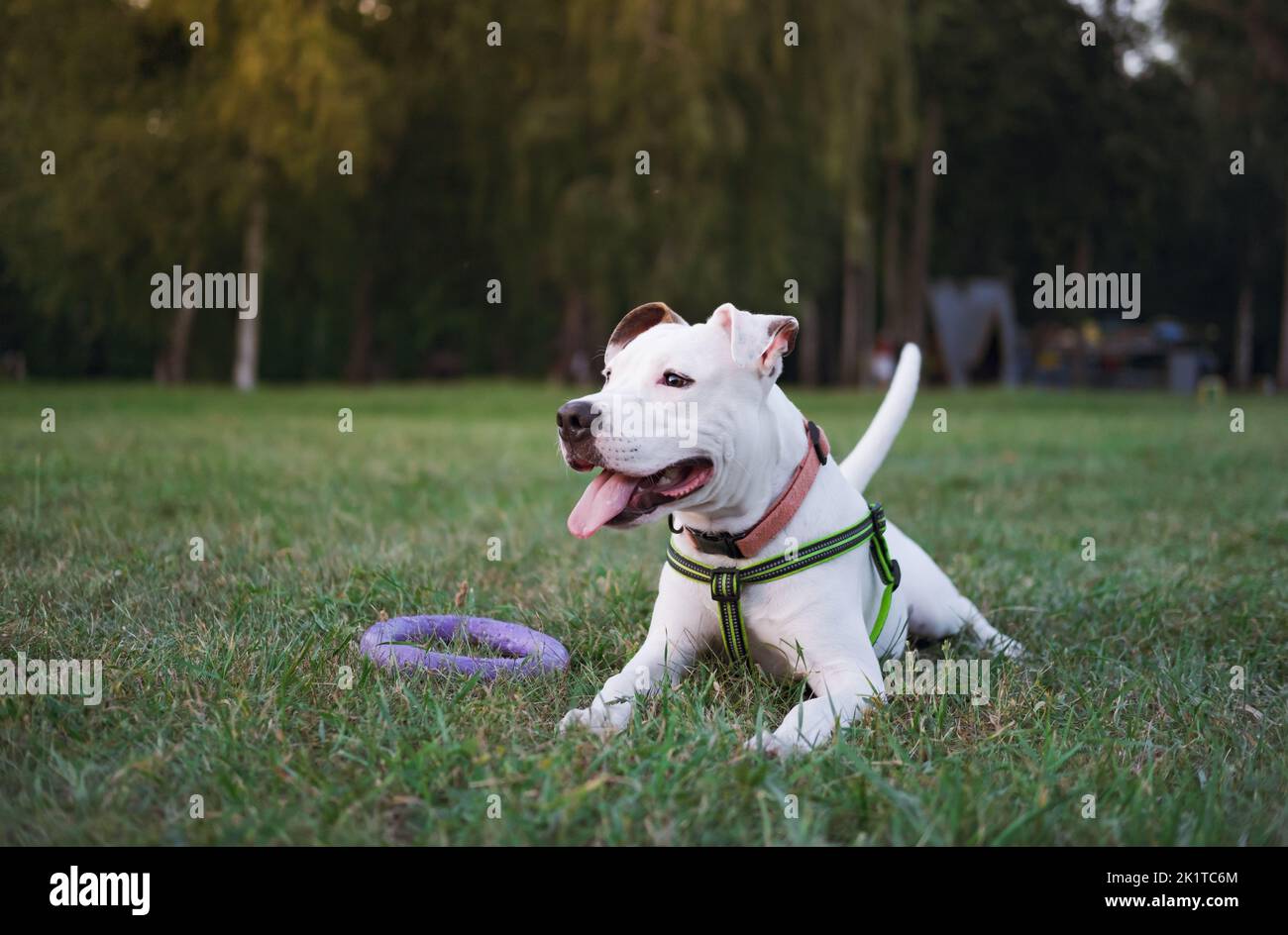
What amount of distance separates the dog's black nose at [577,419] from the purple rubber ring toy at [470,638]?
2.42ft

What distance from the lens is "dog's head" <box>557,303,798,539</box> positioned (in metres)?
2.61

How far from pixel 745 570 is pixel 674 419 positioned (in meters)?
0.46

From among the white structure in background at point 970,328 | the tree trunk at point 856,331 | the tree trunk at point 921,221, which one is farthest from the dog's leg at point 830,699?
the white structure in background at point 970,328

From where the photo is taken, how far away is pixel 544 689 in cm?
293

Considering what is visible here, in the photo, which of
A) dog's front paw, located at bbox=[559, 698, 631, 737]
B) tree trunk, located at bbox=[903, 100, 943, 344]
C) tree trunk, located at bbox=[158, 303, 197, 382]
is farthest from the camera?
tree trunk, located at bbox=[903, 100, 943, 344]

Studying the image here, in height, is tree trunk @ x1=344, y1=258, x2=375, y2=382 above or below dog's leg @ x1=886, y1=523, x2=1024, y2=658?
above

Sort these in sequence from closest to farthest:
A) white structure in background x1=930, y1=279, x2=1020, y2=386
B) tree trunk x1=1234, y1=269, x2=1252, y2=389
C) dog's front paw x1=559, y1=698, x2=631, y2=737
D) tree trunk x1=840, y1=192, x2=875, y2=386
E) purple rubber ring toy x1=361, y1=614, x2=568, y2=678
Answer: dog's front paw x1=559, y1=698, x2=631, y2=737 → purple rubber ring toy x1=361, y1=614, x2=568, y2=678 → tree trunk x1=840, y1=192, x2=875, y2=386 → white structure in background x1=930, y1=279, x2=1020, y2=386 → tree trunk x1=1234, y1=269, x2=1252, y2=389

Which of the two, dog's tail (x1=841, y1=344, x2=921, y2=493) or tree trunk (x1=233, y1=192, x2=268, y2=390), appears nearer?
dog's tail (x1=841, y1=344, x2=921, y2=493)

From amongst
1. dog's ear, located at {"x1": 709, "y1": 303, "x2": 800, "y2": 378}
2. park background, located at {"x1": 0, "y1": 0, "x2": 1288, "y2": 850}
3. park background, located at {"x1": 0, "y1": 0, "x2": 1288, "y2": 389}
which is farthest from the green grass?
park background, located at {"x1": 0, "y1": 0, "x2": 1288, "y2": 389}

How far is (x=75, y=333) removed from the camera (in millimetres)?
30984

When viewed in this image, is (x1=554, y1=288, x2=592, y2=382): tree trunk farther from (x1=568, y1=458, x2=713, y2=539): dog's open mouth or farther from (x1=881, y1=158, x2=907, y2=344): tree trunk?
(x1=568, y1=458, x2=713, y2=539): dog's open mouth

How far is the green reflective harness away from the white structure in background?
3285 cm

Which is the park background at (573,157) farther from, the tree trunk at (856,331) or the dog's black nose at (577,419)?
the dog's black nose at (577,419)

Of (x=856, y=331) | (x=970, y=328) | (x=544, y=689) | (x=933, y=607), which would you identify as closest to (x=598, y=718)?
(x=544, y=689)
